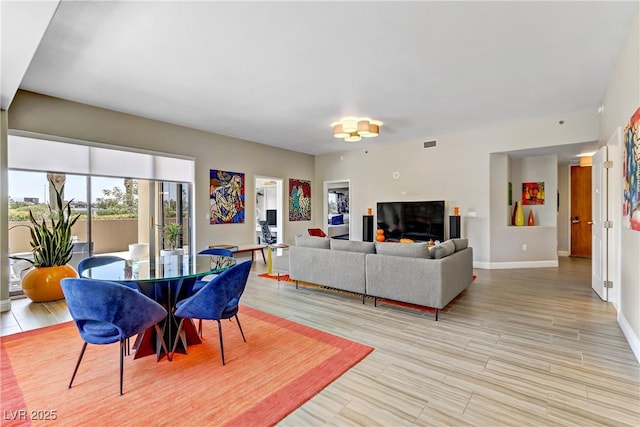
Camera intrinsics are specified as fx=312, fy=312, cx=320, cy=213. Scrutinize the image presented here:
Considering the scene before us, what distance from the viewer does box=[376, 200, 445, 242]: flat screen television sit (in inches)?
275

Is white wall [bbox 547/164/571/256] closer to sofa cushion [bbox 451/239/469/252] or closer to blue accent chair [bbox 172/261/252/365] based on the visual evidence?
sofa cushion [bbox 451/239/469/252]

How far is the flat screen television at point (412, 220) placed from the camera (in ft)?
22.9

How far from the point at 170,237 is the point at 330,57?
4619mm

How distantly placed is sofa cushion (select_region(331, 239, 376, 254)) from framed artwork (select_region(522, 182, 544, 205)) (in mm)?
4938

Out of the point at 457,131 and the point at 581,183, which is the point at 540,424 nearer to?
the point at 457,131

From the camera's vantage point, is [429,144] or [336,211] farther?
[336,211]

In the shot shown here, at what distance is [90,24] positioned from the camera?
9.16ft

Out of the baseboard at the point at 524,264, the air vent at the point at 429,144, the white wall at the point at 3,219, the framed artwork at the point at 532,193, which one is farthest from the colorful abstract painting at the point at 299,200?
the white wall at the point at 3,219

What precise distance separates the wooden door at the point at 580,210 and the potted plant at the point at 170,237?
9464mm

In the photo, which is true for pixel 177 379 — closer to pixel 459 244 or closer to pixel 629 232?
pixel 459 244

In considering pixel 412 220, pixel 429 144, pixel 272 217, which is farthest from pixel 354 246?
pixel 272 217

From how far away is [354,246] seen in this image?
13.6 feet

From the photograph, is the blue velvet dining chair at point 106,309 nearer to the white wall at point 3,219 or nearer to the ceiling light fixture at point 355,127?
the white wall at point 3,219

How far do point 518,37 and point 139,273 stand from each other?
4126 mm
